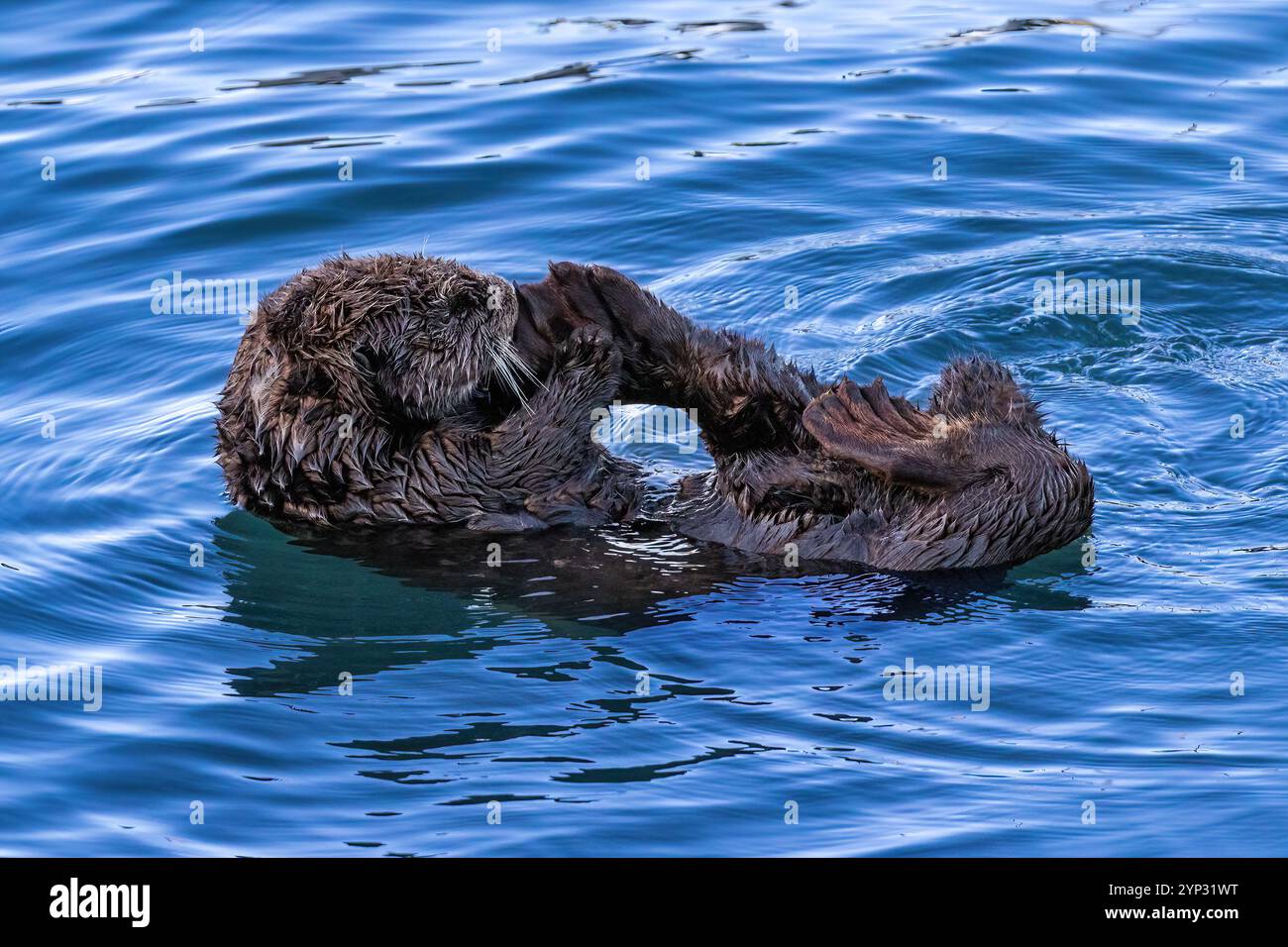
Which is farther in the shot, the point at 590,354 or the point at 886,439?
the point at 590,354

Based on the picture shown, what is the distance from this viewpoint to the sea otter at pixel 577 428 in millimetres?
4820

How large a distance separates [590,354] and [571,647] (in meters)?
0.92

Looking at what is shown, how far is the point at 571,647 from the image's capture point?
4801 millimetres

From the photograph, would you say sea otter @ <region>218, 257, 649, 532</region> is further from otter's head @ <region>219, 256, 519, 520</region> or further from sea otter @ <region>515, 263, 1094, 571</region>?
sea otter @ <region>515, 263, 1094, 571</region>

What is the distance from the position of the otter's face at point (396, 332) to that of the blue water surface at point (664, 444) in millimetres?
526

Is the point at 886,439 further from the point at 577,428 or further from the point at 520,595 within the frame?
the point at 520,595

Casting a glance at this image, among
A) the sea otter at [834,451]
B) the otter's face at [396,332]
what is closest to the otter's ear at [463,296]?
the otter's face at [396,332]

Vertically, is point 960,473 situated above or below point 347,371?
below

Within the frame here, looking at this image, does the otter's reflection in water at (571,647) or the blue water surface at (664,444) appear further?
the otter's reflection in water at (571,647)

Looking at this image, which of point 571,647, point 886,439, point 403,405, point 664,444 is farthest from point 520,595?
point 664,444

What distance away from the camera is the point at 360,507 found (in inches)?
199

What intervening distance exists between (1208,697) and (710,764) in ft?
4.56

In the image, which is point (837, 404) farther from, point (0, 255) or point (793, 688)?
point (0, 255)

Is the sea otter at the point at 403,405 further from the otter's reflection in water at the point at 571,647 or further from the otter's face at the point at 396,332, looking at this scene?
the otter's reflection in water at the point at 571,647
